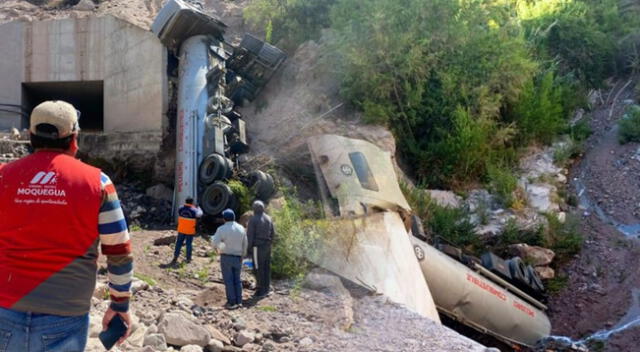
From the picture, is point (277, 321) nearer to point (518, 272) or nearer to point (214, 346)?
point (214, 346)

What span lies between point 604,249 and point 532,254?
1479 millimetres

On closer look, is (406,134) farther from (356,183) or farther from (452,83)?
(356,183)

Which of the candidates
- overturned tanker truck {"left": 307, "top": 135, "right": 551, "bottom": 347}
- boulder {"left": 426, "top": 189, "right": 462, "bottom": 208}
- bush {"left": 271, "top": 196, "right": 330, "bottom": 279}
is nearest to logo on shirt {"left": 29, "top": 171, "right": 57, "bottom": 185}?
overturned tanker truck {"left": 307, "top": 135, "right": 551, "bottom": 347}

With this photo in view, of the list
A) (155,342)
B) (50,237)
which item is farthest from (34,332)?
(155,342)

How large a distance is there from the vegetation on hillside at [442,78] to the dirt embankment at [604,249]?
44.6 inches

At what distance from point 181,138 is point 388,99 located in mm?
3893

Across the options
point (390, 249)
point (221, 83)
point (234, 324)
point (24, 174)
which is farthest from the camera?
point (221, 83)

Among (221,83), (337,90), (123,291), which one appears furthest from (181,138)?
(123,291)

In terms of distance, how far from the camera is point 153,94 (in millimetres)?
12008

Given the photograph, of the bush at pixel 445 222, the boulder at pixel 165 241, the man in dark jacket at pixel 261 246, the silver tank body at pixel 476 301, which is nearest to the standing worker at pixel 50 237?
the man in dark jacket at pixel 261 246

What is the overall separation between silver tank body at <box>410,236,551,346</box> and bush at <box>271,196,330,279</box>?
126 centimetres

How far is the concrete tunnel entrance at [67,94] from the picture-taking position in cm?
1328

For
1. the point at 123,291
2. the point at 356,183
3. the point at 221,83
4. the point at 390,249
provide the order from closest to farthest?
the point at 123,291
the point at 390,249
the point at 356,183
the point at 221,83

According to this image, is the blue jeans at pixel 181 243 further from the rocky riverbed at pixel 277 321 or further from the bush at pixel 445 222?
the bush at pixel 445 222
